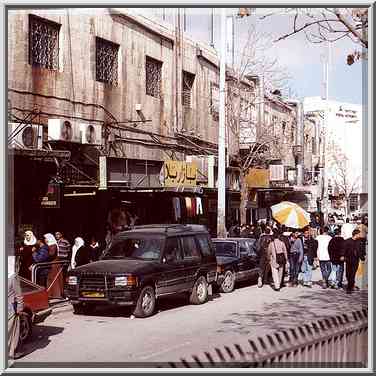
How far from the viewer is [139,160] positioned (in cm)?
2219

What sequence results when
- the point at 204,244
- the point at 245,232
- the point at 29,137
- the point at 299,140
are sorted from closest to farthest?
the point at 29,137 → the point at 204,244 → the point at 245,232 → the point at 299,140

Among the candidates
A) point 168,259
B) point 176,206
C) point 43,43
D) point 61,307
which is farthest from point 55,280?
point 176,206

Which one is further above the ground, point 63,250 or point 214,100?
point 214,100

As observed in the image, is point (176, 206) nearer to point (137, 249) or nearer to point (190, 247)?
point (190, 247)

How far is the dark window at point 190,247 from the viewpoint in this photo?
15.2 metres

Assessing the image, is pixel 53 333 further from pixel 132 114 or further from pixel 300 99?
pixel 300 99

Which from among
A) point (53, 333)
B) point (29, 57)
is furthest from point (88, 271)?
point (29, 57)

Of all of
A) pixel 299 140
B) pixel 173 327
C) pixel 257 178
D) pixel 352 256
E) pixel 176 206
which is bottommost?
pixel 173 327

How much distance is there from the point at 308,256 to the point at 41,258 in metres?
7.69

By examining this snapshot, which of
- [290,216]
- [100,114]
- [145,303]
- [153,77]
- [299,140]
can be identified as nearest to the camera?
[145,303]

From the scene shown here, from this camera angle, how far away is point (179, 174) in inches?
890

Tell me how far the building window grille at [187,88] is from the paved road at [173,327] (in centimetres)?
1064

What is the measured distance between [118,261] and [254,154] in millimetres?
16516

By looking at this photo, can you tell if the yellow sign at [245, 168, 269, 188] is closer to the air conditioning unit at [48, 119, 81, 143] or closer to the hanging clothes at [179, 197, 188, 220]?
the hanging clothes at [179, 197, 188, 220]
